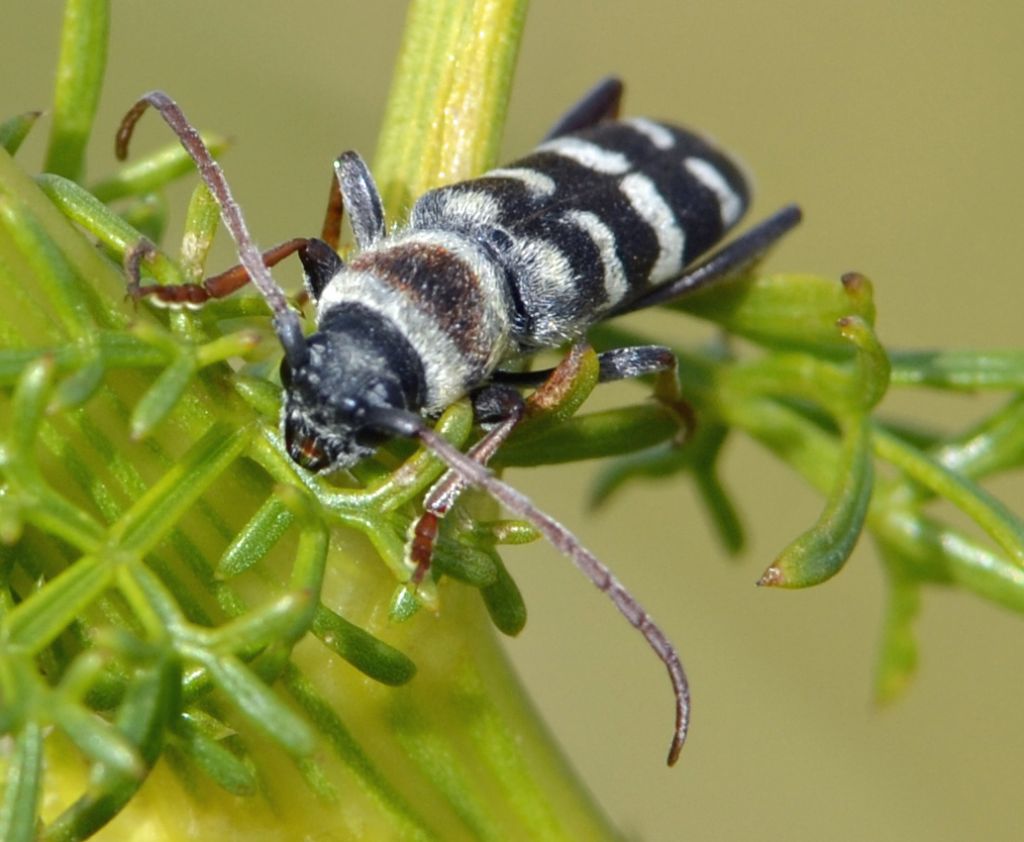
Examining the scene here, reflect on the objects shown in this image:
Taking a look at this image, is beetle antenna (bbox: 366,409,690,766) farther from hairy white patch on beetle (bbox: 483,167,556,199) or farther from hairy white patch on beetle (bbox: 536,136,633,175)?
hairy white patch on beetle (bbox: 536,136,633,175)

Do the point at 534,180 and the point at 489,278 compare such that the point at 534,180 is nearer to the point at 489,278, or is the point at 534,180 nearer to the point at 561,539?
the point at 489,278

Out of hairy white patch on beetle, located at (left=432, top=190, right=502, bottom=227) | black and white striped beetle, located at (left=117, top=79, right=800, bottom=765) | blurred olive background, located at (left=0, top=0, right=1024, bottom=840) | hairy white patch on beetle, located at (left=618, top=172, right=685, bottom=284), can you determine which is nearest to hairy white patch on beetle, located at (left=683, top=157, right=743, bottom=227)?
black and white striped beetle, located at (left=117, top=79, right=800, bottom=765)

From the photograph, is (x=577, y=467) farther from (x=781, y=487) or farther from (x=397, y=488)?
(x=397, y=488)

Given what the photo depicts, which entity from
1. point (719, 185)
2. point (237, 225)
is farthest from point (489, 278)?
point (719, 185)

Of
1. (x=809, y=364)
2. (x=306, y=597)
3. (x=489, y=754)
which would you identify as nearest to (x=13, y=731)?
(x=306, y=597)

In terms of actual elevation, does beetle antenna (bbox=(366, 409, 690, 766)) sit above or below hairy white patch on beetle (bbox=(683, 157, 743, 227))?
below

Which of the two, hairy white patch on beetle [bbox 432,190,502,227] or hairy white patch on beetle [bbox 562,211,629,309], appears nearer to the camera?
hairy white patch on beetle [bbox 432,190,502,227]

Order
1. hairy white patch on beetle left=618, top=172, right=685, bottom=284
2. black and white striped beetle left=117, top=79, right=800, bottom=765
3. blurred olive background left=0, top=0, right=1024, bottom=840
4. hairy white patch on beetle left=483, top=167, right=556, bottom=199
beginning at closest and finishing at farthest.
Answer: black and white striped beetle left=117, top=79, right=800, bottom=765
hairy white patch on beetle left=483, top=167, right=556, bottom=199
hairy white patch on beetle left=618, top=172, right=685, bottom=284
blurred olive background left=0, top=0, right=1024, bottom=840

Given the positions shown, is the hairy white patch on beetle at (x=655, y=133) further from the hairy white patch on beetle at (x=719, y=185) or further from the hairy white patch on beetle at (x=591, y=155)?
the hairy white patch on beetle at (x=591, y=155)
